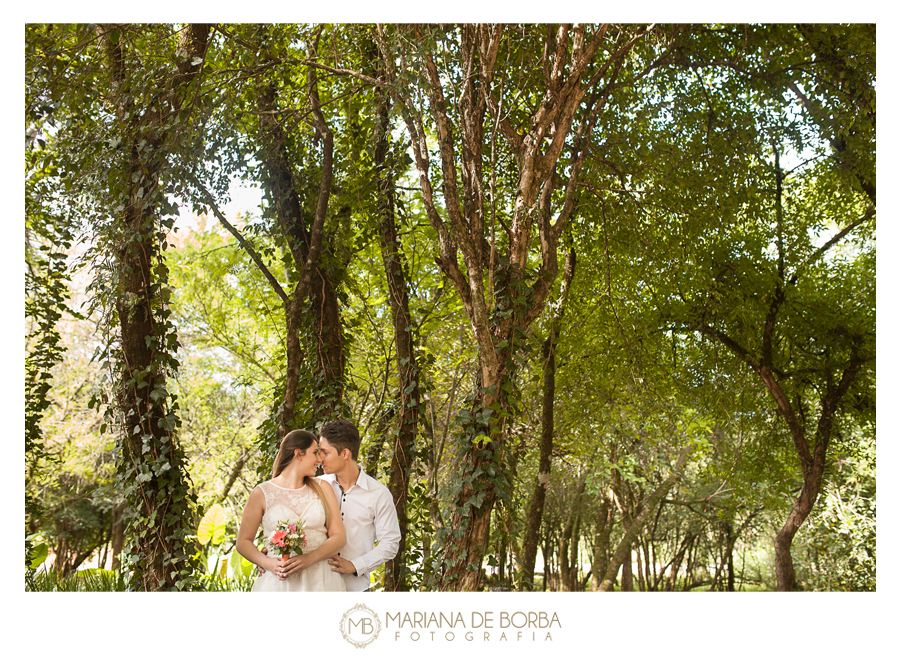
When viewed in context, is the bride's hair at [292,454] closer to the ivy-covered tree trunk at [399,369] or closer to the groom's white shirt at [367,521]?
the groom's white shirt at [367,521]

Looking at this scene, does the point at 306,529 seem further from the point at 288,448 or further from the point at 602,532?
the point at 602,532

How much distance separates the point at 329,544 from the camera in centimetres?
207

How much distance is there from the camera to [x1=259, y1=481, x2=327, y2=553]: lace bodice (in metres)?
2.06

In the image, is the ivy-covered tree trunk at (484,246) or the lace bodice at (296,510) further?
the ivy-covered tree trunk at (484,246)

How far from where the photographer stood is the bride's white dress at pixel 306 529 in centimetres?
204

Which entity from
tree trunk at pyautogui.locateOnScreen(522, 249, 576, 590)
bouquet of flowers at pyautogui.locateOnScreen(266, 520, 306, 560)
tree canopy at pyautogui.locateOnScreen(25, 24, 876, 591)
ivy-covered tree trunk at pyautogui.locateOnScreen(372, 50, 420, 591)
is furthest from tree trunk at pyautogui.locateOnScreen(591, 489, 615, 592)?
bouquet of flowers at pyautogui.locateOnScreen(266, 520, 306, 560)

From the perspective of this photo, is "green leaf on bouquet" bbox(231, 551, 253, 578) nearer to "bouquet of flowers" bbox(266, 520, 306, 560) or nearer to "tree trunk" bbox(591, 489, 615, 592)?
"bouquet of flowers" bbox(266, 520, 306, 560)

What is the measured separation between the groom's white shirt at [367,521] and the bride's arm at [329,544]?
0.32 feet

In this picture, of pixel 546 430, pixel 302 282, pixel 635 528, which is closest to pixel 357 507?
pixel 302 282

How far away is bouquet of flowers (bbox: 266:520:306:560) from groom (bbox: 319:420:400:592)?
0.72 feet
